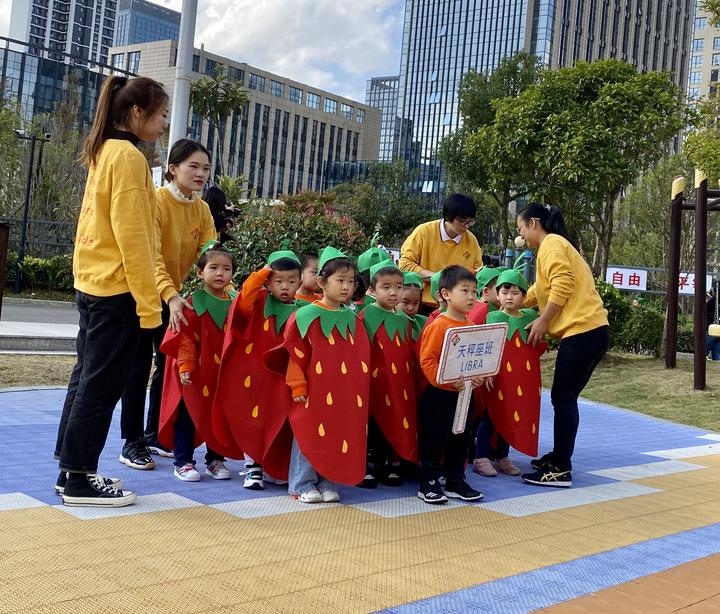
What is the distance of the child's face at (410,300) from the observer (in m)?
4.94

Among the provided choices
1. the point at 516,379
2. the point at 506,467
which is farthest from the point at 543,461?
the point at 516,379

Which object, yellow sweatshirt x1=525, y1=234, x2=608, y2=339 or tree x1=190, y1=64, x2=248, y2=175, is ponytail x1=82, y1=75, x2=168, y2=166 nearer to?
yellow sweatshirt x1=525, y1=234, x2=608, y2=339

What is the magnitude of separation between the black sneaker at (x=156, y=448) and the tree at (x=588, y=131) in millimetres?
13367

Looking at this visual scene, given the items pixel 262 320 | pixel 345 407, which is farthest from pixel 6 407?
pixel 345 407

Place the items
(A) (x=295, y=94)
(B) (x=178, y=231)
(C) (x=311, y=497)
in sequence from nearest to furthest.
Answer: (C) (x=311, y=497) < (B) (x=178, y=231) < (A) (x=295, y=94)

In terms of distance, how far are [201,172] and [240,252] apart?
510cm

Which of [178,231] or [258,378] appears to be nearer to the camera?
[258,378]

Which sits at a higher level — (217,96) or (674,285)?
(217,96)

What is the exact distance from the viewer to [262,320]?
15.0ft

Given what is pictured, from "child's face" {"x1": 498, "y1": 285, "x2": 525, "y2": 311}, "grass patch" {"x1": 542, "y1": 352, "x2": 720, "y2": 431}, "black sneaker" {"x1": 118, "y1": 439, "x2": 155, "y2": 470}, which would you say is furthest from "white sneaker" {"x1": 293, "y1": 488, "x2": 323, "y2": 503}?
"grass patch" {"x1": 542, "y1": 352, "x2": 720, "y2": 431}

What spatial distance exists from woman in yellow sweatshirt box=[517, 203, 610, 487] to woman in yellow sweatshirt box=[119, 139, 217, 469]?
6.36 feet

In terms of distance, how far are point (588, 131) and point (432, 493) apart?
571 inches

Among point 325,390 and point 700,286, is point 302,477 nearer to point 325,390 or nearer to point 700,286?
point 325,390

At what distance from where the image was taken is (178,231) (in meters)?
4.79
